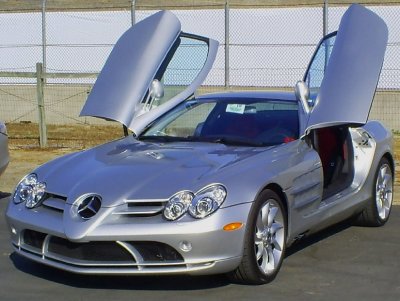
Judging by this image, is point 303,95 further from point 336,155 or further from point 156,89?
point 156,89

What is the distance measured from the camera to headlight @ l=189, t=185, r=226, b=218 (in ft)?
19.1

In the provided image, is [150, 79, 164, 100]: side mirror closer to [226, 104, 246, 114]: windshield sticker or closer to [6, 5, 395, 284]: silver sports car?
[6, 5, 395, 284]: silver sports car

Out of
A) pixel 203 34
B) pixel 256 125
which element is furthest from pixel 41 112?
pixel 256 125

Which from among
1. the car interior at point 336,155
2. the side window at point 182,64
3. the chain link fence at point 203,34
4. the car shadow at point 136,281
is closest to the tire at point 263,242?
the car shadow at point 136,281

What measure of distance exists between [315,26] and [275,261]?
46.3 feet

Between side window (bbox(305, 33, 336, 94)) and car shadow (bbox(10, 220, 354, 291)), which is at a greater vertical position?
side window (bbox(305, 33, 336, 94))

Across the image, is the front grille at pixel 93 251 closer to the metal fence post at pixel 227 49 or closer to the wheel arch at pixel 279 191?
the wheel arch at pixel 279 191

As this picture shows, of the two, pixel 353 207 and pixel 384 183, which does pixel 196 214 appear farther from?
pixel 384 183

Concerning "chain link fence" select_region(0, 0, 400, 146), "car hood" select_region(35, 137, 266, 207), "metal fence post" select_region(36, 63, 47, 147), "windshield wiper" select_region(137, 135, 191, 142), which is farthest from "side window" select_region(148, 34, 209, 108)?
"chain link fence" select_region(0, 0, 400, 146)

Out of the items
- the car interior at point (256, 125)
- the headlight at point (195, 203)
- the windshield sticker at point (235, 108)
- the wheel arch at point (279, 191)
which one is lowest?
the wheel arch at point (279, 191)

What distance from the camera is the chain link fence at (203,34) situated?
765 inches

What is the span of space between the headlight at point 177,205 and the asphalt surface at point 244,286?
0.60 m

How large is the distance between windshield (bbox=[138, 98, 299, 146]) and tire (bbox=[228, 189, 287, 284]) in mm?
803

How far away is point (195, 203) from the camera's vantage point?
5.87 metres
